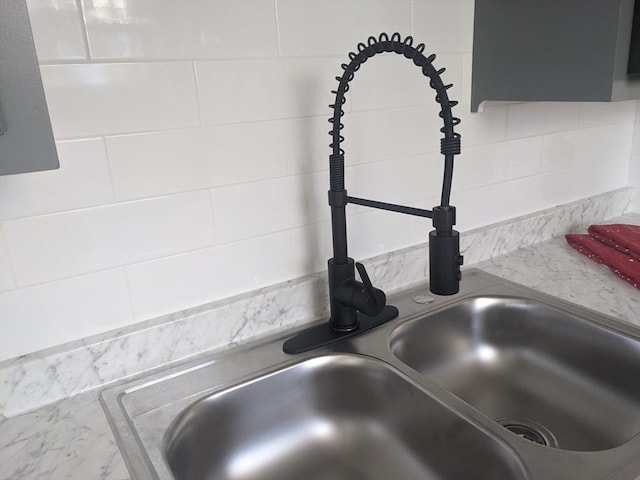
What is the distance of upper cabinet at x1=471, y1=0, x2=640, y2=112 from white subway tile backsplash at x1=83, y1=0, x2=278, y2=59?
0.52 metres

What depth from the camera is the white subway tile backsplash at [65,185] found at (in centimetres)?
74

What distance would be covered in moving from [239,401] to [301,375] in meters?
0.12

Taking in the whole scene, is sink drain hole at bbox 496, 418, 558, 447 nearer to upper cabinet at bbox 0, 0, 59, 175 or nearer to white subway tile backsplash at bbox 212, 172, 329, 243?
white subway tile backsplash at bbox 212, 172, 329, 243

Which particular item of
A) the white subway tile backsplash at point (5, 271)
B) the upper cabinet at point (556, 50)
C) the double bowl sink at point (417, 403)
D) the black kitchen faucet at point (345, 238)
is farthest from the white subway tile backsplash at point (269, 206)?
the upper cabinet at point (556, 50)

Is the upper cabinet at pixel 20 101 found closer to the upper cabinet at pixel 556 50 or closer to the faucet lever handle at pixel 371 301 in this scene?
the faucet lever handle at pixel 371 301

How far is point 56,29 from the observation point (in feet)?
2.34

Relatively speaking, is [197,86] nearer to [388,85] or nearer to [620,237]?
[388,85]

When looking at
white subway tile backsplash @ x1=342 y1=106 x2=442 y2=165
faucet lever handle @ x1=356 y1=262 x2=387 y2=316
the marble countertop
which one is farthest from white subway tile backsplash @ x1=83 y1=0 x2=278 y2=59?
the marble countertop

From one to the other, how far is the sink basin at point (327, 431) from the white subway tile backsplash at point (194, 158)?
35 centimetres

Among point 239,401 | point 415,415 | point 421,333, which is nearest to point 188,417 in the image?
point 239,401

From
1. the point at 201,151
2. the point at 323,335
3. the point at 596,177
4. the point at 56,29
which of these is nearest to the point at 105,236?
the point at 201,151

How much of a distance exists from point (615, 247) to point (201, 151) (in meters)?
1.05

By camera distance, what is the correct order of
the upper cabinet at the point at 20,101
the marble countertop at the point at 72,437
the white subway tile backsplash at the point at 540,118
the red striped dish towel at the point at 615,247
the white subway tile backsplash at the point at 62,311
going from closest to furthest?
the upper cabinet at the point at 20,101, the marble countertop at the point at 72,437, the white subway tile backsplash at the point at 62,311, the red striped dish towel at the point at 615,247, the white subway tile backsplash at the point at 540,118

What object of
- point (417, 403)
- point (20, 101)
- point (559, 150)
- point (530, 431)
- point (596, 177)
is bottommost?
point (530, 431)
